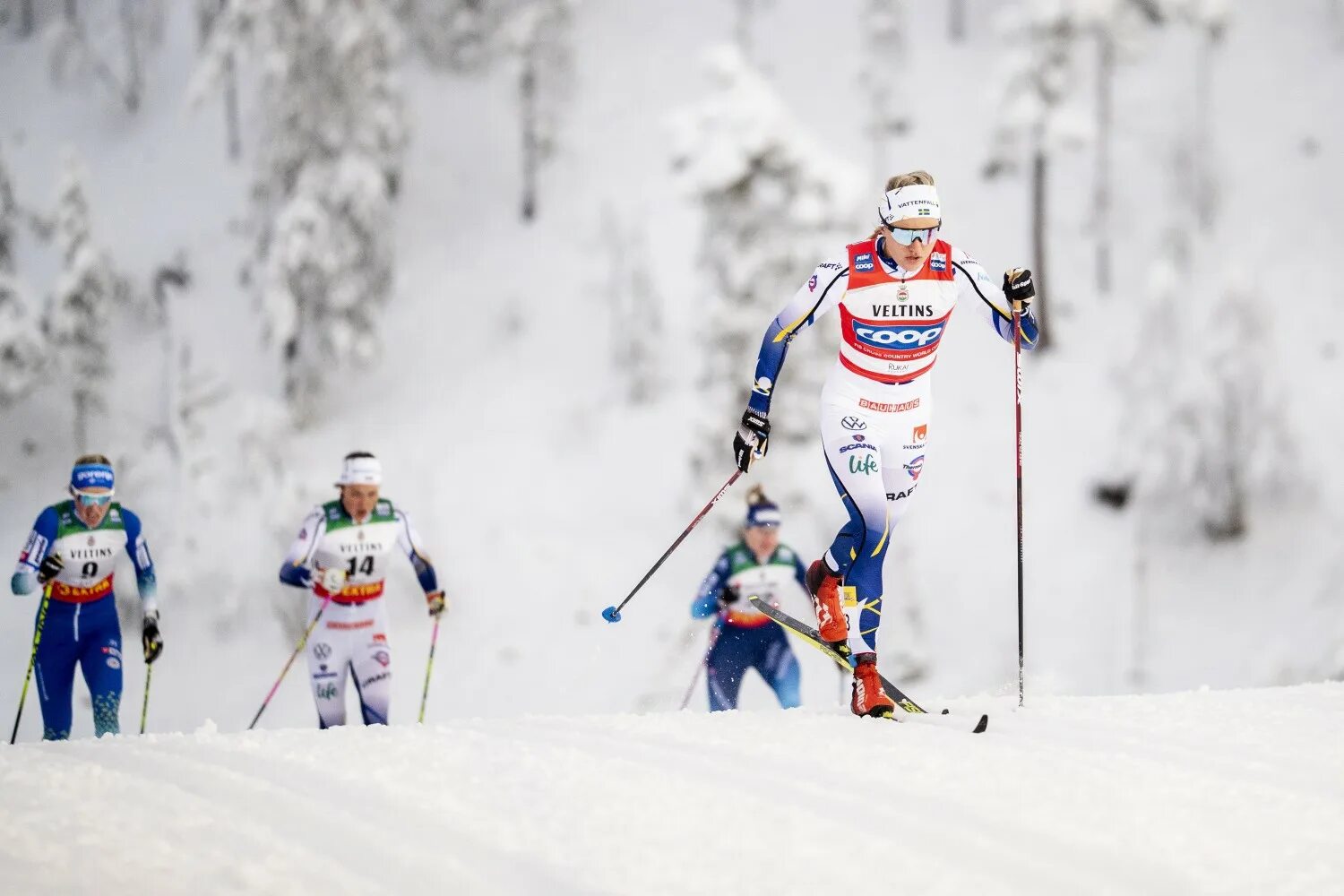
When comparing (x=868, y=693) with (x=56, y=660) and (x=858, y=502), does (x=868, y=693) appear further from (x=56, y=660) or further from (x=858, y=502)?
(x=56, y=660)

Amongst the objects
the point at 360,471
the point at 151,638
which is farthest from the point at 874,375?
the point at 151,638

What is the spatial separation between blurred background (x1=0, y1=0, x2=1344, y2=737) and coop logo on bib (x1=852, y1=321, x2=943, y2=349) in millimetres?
8402

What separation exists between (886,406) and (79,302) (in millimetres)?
22716

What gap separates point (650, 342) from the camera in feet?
83.6

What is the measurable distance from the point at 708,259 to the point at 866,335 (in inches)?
514

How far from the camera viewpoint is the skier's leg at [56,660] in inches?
293

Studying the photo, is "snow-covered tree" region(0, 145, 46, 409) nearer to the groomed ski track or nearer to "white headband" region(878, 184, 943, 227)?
the groomed ski track

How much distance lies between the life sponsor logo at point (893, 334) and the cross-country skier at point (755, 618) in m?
3.71

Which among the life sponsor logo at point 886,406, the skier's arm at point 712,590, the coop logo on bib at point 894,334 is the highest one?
the coop logo on bib at point 894,334

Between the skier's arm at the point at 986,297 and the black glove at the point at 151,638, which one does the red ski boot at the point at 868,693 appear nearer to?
the skier's arm at the point at 986,297

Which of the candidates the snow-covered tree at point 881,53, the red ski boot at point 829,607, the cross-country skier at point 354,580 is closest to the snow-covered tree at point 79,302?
the snow-covered tree at point 881,53

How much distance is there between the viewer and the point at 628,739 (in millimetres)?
4773

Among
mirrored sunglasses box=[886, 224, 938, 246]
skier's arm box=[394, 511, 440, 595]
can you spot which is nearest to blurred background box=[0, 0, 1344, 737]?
Answer: skier's arm box=[394, 511, 440, 595]

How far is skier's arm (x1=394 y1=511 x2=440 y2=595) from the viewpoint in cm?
760
